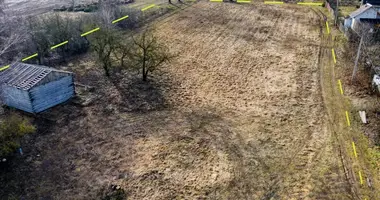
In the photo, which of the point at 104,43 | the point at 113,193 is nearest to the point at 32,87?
the point at 104,43

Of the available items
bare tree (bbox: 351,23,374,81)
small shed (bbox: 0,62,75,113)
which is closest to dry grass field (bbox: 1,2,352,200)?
small shed (bbox: 0,62,75,113)

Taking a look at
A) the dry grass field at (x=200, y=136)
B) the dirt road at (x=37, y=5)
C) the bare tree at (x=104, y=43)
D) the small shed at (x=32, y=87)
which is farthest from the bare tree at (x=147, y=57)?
the dirt road at (x=37, y=5)

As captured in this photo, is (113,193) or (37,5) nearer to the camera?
(113,193)

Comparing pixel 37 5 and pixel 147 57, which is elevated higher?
pixel 37 5

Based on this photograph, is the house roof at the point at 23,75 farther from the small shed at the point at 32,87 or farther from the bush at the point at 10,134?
the bush at the point at 10,134

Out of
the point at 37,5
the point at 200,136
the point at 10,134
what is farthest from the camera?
the point at 37,5

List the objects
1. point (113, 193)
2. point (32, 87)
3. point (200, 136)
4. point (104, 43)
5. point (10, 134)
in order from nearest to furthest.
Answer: point (113, 193) < point (10, 134) < point (200, 136) < point (32, 87) < point (104, 43)

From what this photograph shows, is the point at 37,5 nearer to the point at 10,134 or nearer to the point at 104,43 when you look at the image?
the point at 104,43
